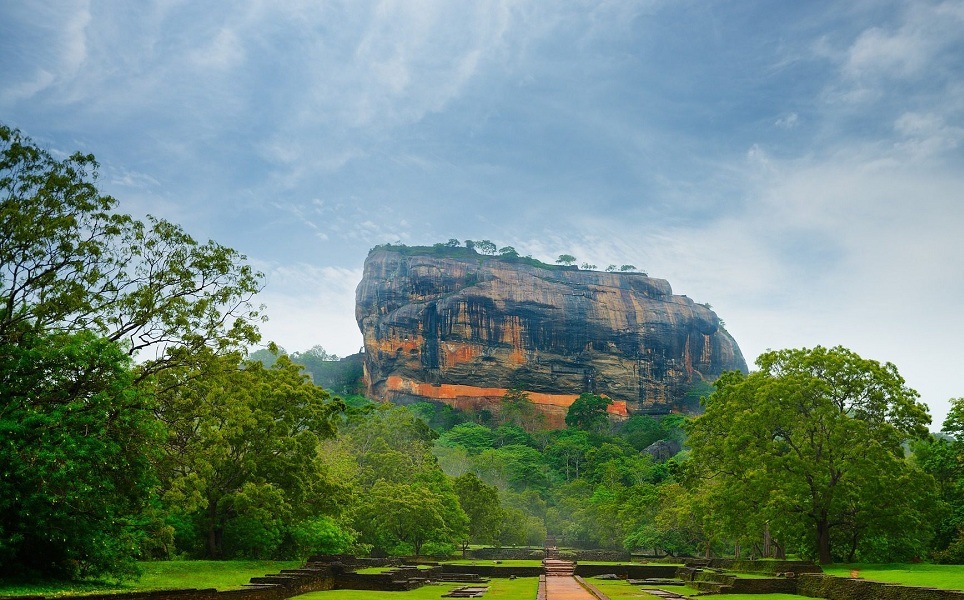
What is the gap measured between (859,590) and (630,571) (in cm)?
1740

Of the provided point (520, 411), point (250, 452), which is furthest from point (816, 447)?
point (520, 411)

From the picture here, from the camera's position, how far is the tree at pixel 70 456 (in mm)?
14609

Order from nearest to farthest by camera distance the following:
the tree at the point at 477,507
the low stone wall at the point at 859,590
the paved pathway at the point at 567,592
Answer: the low stone wall at the point at 859,590, the paved pathway at the point at 567,592, the tree at the point at 477,507

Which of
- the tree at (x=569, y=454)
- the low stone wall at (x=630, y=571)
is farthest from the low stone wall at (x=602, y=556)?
the tree at (x=569, y=454)

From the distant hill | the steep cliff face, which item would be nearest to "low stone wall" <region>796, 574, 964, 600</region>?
the steep cliff face

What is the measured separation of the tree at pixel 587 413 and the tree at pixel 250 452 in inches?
3470

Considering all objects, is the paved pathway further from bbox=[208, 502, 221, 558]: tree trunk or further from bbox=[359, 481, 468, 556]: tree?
bbox=[359, 481, 468, 556]: tree

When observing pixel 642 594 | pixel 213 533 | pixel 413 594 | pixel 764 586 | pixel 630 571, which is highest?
pixel 213 533

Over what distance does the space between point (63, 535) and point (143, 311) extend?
6.45 metres

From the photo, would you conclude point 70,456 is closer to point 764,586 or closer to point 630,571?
point 764,586

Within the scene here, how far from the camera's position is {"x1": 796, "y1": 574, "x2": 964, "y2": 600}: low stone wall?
14.7 m

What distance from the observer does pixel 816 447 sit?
3008 centimetres

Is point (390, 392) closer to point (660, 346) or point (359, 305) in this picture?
point (359, 305)

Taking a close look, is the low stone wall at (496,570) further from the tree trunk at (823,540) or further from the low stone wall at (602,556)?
the low stone wall at (602,556)
